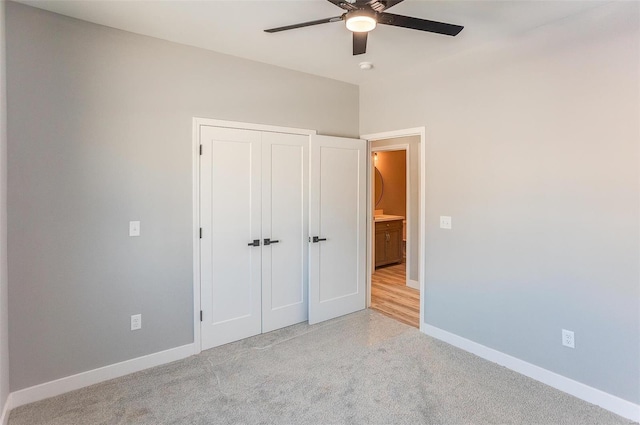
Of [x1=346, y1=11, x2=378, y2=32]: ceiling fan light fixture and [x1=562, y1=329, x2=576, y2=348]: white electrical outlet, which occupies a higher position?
[x1=346, y1=11, x2=378, y2=32]: ceiling fan light fixture

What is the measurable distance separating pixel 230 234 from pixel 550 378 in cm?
282

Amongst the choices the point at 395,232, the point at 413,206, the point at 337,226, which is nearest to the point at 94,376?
the point at 337,226

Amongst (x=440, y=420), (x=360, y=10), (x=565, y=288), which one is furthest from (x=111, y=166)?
(x=565, y=288)

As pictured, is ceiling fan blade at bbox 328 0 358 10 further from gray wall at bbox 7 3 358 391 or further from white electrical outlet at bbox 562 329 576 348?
white electrical outlet at bbox 562 329 576 348

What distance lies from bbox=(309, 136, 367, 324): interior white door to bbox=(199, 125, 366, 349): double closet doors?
1 cm

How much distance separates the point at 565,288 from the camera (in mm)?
2473

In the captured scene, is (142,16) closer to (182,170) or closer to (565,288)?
(182,170)

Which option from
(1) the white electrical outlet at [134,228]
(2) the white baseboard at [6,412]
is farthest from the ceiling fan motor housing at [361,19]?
(2) the white baseboard at [6,412]

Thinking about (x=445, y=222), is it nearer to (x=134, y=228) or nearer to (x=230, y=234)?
(x=230, y=234)

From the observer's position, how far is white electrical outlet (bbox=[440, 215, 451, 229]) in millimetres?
3231

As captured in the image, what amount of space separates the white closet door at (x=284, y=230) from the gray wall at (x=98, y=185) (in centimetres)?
61

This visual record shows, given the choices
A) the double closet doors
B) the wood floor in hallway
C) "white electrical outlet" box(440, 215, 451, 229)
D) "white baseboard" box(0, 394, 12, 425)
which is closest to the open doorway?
the wood floor in hallway

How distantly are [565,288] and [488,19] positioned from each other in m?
2.01

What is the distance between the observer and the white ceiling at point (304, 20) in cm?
225
